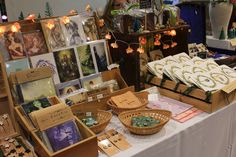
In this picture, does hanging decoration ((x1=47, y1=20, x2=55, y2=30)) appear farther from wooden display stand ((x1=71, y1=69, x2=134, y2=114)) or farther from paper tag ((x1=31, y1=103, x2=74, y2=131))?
paper tag ((x1=31, y1=103, x2=74, y2=131))

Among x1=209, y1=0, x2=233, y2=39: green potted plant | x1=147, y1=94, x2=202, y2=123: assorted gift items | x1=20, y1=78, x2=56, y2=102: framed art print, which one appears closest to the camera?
x1=20, y1=78, x2=56, y2=102: framed art print

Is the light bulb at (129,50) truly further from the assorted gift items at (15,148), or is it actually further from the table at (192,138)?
the assorted gift items at (15,148)

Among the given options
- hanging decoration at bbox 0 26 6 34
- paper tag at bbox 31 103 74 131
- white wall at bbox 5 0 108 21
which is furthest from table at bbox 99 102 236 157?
white wall at bbox 5 0 108 21

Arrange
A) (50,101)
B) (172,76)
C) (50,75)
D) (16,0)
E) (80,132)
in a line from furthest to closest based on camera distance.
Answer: (16,0) < (172,76) < (50,75) < (50,101) < (80,132)

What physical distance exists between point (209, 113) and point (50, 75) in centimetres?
91

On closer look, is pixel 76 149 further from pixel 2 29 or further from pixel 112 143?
pixel 2 29

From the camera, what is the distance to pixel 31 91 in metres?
1.40

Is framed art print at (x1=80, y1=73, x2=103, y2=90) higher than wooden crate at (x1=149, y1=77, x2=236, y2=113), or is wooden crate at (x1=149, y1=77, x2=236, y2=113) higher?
framed art print at (x1=80, y1=73, x2=103, y2=90)

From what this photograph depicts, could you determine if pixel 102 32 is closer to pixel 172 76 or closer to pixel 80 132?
pixel 172 76

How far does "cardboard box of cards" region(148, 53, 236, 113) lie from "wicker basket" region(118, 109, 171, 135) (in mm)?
259

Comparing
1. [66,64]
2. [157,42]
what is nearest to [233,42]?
[157,42]

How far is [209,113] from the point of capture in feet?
4.99

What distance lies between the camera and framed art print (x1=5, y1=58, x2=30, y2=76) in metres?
1.42

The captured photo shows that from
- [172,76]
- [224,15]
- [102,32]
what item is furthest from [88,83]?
[224,15]
